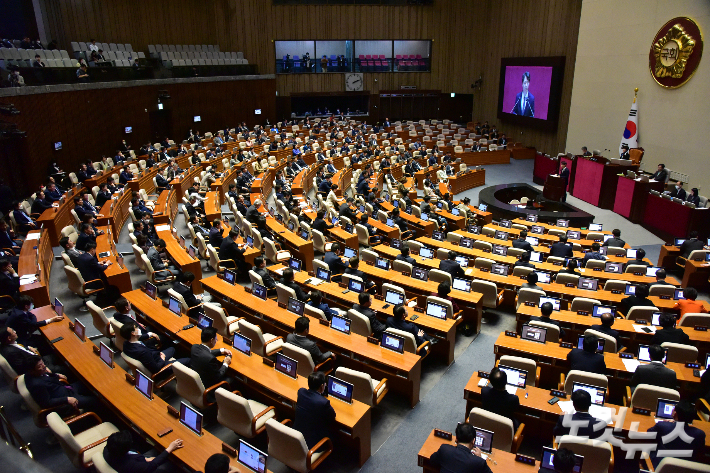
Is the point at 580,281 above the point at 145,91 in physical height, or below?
below

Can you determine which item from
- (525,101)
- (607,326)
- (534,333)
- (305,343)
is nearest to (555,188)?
(525,101)

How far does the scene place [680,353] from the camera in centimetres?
582

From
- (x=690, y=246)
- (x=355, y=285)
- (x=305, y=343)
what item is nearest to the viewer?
(x=305, y=343)

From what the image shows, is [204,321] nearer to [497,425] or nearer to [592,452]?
[497,425]

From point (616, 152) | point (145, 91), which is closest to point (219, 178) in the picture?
point (145, 91)

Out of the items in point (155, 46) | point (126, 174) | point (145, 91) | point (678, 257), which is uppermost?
point (155, 46)

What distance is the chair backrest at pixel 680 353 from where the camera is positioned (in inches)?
227

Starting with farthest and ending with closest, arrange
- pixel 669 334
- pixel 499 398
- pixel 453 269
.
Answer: pixel 453 269, pixel 669 334, pixel 499 398

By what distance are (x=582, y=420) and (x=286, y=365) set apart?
10.1 feet

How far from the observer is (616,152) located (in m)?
17.6

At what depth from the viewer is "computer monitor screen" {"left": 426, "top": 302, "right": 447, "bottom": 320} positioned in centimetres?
687

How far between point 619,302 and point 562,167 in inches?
405

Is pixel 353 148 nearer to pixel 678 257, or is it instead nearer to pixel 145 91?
pixel 145 91

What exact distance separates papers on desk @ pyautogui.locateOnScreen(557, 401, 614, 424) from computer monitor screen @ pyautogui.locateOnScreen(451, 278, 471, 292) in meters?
3.04
